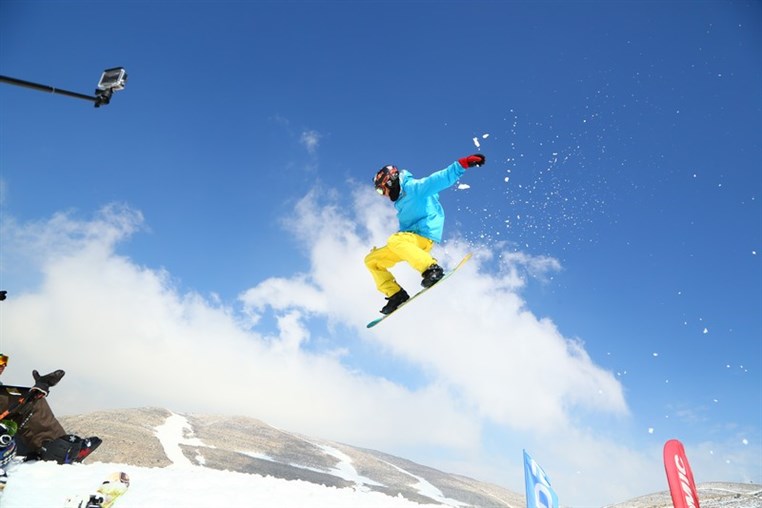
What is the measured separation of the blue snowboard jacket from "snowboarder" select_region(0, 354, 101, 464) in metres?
6.49

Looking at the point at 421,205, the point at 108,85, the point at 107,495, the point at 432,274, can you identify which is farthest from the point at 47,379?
the point at 421,205

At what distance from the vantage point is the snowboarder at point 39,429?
6660 millimetres

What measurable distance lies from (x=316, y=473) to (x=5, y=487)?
1032 inches

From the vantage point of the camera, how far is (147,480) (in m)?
5.88

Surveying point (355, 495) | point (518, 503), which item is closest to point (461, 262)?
point (355, 495)

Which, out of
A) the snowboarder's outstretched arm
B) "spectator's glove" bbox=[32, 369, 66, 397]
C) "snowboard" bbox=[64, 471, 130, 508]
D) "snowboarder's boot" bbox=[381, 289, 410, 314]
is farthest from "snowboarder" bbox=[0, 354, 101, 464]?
the snowboarder's outstretched arm

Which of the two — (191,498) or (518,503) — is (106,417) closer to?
(191,498)

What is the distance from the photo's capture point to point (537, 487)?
176 inches

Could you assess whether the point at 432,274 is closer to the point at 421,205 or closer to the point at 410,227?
the point at 410,227

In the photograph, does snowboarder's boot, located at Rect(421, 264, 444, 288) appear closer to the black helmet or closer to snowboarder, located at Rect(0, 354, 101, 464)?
the black helmet

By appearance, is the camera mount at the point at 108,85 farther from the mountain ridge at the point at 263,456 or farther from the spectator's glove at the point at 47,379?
the mountain ridge at the point at 263,456

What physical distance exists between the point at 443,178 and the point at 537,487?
5066mm

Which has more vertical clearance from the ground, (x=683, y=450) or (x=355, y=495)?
(x=683, y=450)

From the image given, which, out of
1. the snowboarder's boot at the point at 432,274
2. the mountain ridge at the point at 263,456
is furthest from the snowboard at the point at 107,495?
the mountain ridge at the point at 263,456
